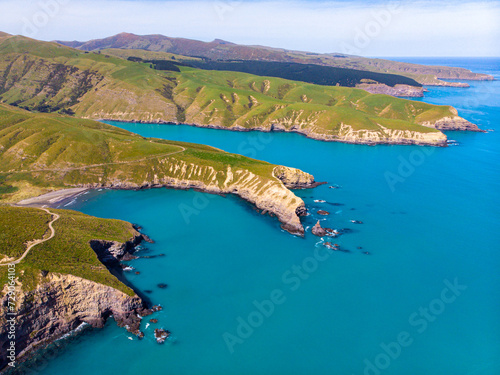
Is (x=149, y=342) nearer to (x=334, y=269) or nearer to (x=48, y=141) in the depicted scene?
(x=334, y=269)

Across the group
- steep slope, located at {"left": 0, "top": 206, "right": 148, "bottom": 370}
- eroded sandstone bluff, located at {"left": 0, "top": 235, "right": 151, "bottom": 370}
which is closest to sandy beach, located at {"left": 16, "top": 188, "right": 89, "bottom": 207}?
steep slope, located at {"left": 0, "top": 206, "right": 148, "bottom": 370}

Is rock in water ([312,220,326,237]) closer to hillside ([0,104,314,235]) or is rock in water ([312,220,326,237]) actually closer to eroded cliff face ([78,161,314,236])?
hillside ([0,104,314,235])

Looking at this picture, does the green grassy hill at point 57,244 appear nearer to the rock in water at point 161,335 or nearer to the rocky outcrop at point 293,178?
the rock in water at point 161,335

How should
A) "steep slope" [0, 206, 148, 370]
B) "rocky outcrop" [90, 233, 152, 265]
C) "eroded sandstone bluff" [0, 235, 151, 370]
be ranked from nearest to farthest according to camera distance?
"eroded sandstone bluff" [0, 235, 151, 370]
"steep slope" [0, 206, 148, 370]
"rocky outcrop" [90, 233, 152, 265]

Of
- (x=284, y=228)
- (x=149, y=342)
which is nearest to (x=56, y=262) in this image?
(x=149, y=342)

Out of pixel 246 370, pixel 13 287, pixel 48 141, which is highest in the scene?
pixel 48 141

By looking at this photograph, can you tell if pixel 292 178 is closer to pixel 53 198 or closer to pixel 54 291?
pixel 54 291

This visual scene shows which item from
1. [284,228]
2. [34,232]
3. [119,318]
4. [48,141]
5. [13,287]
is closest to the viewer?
[13,287]

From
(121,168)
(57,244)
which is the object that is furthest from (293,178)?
(57,244)
